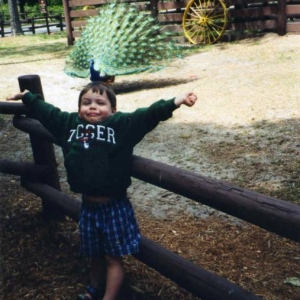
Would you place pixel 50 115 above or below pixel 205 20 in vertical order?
above

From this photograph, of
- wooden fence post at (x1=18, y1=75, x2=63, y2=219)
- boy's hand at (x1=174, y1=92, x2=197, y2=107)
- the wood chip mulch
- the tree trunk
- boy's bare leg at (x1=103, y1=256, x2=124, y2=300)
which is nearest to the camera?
boy's hand at (x1=174, y1=92, x2=197, y2=107)

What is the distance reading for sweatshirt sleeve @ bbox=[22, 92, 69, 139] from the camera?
110 inches

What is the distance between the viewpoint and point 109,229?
2.63m

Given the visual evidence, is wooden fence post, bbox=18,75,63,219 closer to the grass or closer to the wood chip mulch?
the wood chip mulch

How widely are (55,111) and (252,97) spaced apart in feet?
17.3

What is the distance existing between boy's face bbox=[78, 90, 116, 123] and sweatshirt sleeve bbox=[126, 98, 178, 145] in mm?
168

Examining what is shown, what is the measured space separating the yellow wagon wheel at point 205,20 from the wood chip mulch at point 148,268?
9.83 meters

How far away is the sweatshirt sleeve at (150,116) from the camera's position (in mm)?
2410

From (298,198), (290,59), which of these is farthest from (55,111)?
(290,59)

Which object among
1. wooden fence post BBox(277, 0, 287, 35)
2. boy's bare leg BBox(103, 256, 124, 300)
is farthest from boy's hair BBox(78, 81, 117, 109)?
wooden fence post BBox(277, 0, 287, 35)

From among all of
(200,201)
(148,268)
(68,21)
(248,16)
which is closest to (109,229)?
(200,201)

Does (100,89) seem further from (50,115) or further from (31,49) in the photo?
(31,49)

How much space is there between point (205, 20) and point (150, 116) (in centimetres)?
1119

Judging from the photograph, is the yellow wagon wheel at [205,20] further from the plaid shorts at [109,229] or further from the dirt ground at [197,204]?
the plaid shorts at [109,229]
